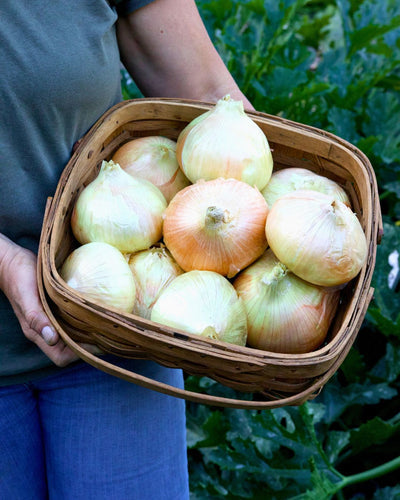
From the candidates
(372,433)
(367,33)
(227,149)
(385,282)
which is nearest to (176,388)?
(227,149)

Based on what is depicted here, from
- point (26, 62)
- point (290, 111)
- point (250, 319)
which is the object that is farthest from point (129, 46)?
point (290, 111)

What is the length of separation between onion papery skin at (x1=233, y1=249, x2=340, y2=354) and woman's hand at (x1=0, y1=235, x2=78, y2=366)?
0.29 metres

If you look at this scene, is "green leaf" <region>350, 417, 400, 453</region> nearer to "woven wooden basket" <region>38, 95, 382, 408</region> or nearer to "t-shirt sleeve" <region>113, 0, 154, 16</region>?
"woven wooden basket" <region>38, 95, 382, 408</region>

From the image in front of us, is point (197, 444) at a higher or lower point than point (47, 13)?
lower

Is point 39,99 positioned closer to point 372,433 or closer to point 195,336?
point 195,336

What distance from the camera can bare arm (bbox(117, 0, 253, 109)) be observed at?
3.34 feet

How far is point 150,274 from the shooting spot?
89 centimetres

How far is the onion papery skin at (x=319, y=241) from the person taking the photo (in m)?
0.83

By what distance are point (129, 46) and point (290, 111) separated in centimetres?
91

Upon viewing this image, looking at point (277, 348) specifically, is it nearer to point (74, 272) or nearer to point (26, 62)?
point (74, 272)

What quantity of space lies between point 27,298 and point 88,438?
29 cm

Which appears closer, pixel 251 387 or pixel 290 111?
pixel 251 387

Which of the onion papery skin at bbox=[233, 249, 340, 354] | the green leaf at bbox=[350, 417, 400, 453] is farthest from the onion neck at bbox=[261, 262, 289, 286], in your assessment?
the green leaf at bbox=[350, 417, 400, 453]

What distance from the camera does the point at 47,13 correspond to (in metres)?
0.84
